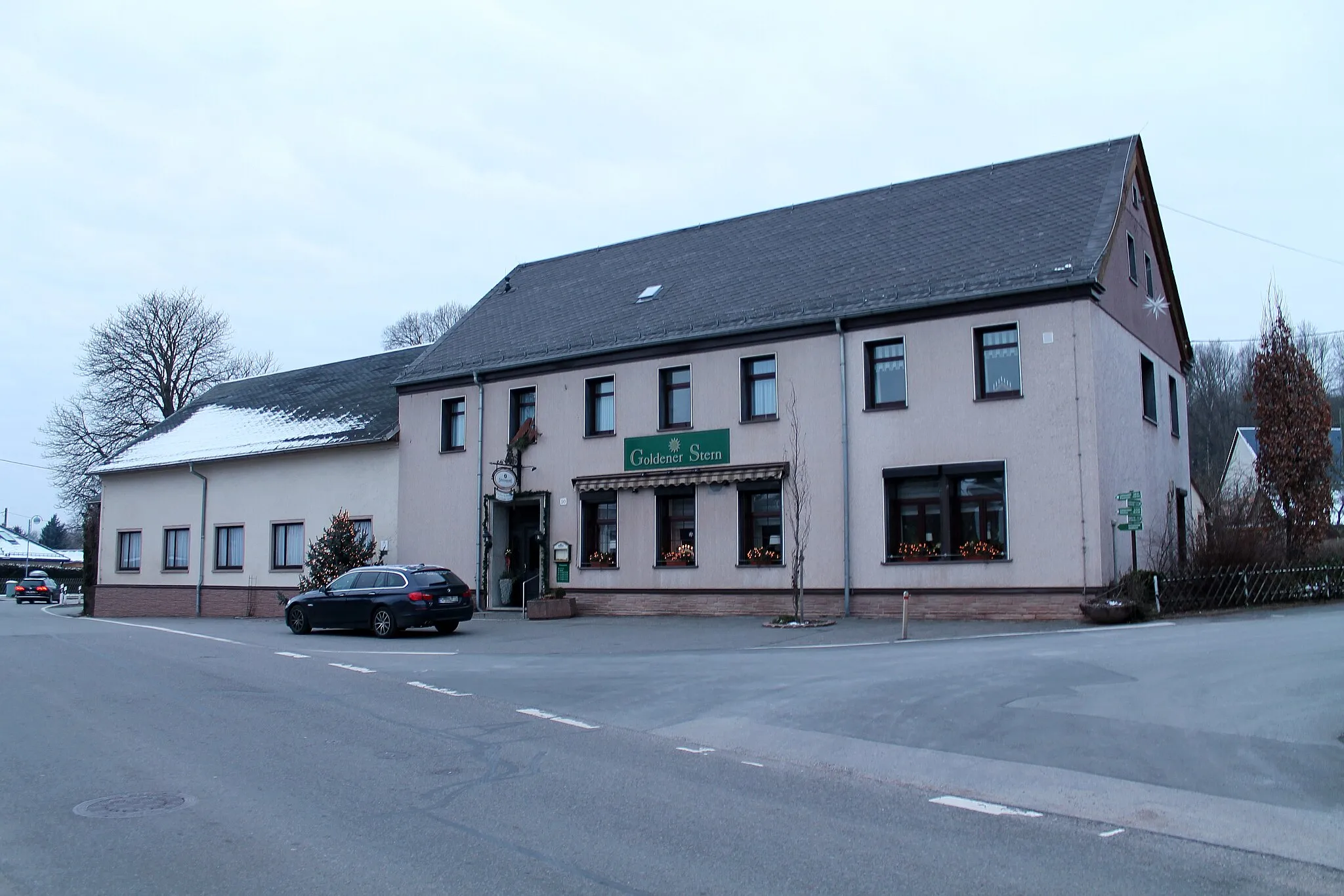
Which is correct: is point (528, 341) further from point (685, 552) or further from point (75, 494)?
point (75, 494)

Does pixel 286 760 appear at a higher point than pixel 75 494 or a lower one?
lower

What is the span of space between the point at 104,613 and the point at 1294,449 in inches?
1605

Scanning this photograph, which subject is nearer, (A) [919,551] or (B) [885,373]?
(A) [919,551]

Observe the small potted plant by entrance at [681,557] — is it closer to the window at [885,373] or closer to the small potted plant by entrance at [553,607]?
the small potted plant by entrance at [553,607]

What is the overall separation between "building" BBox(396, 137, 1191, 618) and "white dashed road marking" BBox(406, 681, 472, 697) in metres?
11.9

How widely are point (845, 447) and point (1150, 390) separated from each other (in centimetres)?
864

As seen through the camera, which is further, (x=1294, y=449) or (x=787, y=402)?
(x=1294, y=449)

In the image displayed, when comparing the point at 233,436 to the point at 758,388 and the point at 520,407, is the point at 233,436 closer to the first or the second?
the point at 520,407

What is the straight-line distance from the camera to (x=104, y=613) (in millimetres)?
42906

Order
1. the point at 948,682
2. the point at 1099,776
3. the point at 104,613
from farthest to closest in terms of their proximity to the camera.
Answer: the point at 104,613, the point at 948,682, the point at 1099,776

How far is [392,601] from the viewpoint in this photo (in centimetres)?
2383

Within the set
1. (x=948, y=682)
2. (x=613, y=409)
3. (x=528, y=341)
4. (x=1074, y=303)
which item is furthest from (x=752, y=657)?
(x=528, y=341)

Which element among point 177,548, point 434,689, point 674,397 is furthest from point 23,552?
point 434,689

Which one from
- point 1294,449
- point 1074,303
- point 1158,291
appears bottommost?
point 1294,449
